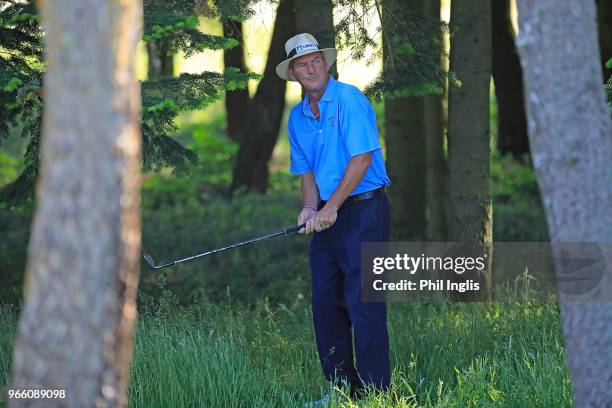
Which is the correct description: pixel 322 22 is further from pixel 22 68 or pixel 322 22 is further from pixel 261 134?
pixel 261 134

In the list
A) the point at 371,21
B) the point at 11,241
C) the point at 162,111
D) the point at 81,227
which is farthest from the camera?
the point at 11,241

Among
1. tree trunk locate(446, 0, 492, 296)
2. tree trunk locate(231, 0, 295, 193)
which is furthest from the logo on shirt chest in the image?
tree trunk locate(231, 0, 295, 193)

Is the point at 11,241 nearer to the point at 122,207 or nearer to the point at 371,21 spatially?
the point at 371,21

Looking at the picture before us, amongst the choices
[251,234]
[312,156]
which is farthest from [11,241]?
[312,156]

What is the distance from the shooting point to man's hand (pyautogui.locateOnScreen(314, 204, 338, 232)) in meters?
5.76

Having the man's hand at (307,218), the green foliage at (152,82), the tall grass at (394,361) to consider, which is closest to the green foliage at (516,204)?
the tall grass at (394,361)

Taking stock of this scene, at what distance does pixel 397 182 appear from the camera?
11367mm

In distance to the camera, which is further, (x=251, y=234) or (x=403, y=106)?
(x=251, y=234)

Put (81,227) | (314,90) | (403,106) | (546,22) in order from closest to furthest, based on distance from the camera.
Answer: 1. (81,227)
2. (546,22)
3. (314,90)
4. (403,106)

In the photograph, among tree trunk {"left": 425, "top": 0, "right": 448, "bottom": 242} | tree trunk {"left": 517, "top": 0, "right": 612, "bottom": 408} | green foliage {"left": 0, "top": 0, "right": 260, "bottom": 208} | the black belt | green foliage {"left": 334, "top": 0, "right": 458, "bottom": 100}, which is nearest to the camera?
tree trunk {"left": 517, "top": 0, "right": 612, "bottom": 408}

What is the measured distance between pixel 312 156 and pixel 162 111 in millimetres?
1107

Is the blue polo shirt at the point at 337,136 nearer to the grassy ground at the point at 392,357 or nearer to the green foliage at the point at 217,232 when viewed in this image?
the grassy ground at the point at 392,357

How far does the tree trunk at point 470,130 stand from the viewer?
8.34 m

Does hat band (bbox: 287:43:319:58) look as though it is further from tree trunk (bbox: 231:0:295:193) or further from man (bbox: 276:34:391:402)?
tree trunk (bbox: 231:0:295:193)
